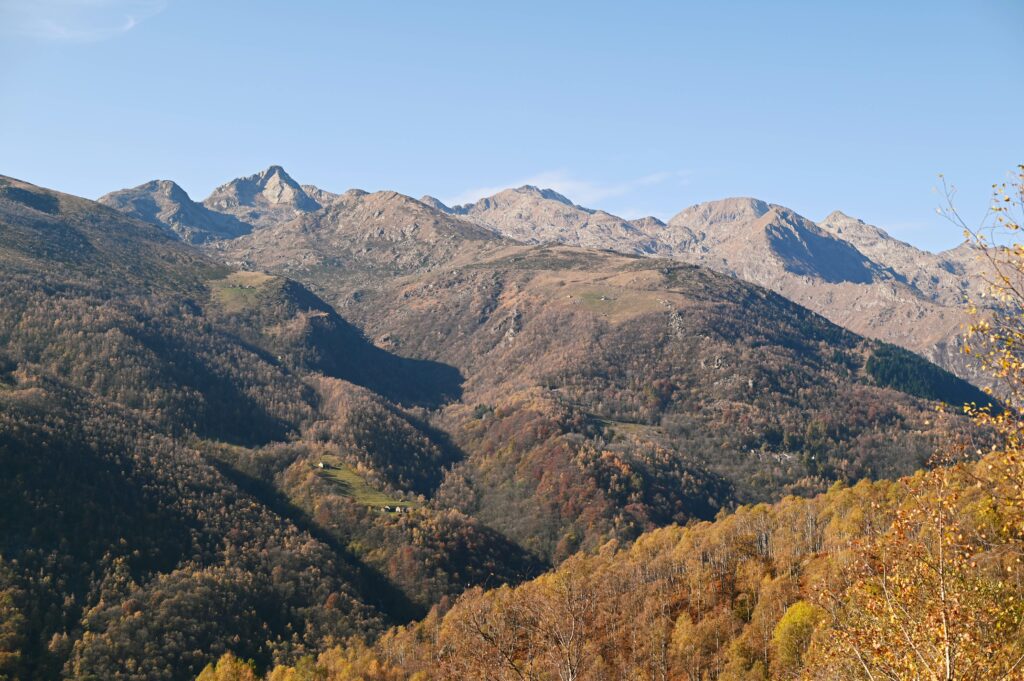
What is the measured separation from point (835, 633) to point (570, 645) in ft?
95.6

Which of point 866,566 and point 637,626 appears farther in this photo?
point 637,626

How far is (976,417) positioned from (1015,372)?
2.61 m

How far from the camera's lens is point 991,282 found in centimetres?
3272

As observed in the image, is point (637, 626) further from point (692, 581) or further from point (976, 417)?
point (976, 417)

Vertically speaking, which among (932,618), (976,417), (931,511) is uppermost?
(976,417)

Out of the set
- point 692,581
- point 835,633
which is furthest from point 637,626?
point 835,633

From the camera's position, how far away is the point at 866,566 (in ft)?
117

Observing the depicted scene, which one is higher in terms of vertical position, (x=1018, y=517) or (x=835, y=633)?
(x=1018, y=517)

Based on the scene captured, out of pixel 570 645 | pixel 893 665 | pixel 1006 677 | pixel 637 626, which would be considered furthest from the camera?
pixel 637 626

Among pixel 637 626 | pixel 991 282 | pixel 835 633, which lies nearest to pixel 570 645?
Answer: pixel 835 633

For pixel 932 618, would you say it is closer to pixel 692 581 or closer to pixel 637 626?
pixel 637 626

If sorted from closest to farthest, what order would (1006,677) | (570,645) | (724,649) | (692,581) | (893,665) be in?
(1006,677)
(893,665)
(570,645)
(724,649)
(692,581)

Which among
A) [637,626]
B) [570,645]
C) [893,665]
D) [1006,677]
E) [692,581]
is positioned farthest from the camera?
[692,581]

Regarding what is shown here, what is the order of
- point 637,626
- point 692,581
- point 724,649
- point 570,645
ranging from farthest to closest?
1. point 692,581
2. point 637,626
3. point 724,649
4. point 570,645
